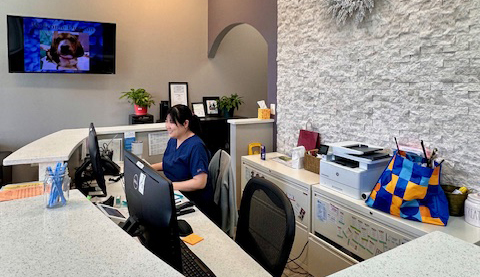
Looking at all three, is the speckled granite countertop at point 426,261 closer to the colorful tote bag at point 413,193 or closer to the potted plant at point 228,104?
the colorful tote bag at point 413,193

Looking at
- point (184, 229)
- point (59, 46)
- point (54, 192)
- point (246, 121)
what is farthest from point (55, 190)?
point (59, 46)

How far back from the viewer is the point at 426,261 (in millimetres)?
987

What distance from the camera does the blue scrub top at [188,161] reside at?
7.70ft

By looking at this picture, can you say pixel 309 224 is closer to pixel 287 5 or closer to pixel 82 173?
pixel 82 173

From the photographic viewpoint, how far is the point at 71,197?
1.45 meters

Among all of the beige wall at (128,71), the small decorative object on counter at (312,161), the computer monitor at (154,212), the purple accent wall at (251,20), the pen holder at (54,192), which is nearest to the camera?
the computer monitor at (154,212)

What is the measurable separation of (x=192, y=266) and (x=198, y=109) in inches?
161

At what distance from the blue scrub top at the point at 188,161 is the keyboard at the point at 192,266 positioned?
0.89 metres

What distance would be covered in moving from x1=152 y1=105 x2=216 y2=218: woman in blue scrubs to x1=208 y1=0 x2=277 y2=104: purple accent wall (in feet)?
4.95

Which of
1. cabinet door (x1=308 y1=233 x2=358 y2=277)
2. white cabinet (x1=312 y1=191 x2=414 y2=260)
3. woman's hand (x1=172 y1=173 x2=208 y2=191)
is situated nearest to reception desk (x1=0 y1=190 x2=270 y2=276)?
woman's hand (x1=172 y1=173 x2=208 y2=191)

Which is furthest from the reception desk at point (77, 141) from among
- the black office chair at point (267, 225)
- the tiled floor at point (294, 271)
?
the tiled floor at point (294, 271)

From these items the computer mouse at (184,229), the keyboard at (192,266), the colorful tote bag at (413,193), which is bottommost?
the keyboard at (192,266)

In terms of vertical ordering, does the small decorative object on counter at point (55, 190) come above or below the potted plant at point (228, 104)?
below

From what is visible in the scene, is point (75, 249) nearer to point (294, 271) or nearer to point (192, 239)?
point (192, 239)
